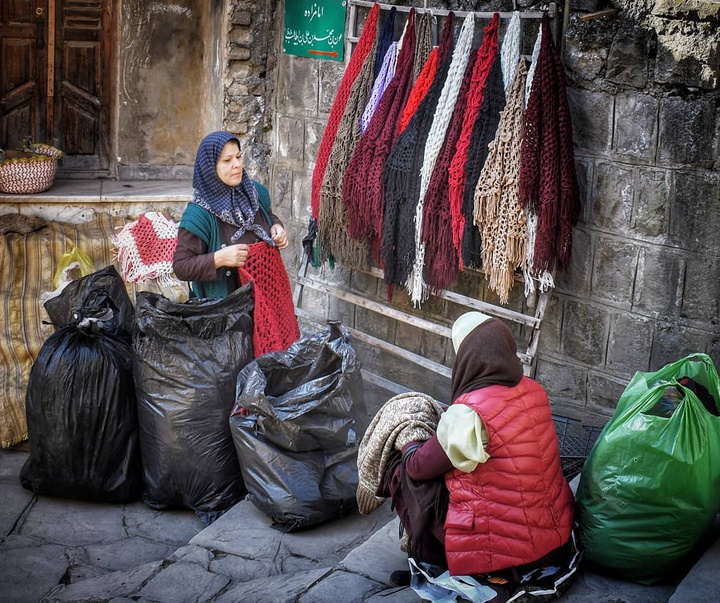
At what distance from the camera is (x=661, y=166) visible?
3.74 meters

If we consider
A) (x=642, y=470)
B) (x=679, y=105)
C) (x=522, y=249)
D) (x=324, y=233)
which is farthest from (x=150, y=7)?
(x=642, y=470)

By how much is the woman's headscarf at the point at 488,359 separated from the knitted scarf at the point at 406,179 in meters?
1.62

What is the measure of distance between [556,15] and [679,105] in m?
0.70

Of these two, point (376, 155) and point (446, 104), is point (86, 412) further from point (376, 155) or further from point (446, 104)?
point (446, 104)

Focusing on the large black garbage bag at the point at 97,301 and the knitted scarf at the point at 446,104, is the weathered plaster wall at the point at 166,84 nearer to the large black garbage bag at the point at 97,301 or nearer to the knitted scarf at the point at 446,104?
the large black garbage bag at the point at 97,301

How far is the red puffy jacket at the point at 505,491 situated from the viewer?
8.98ft

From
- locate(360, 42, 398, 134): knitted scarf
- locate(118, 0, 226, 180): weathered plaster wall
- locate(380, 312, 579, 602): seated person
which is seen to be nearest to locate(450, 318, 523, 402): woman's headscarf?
locate(380, 312, 579, 602): seated person

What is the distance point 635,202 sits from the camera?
3846 millimetres

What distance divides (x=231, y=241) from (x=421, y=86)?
1163 mm

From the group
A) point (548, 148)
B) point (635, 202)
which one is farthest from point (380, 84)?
point (635, 202)

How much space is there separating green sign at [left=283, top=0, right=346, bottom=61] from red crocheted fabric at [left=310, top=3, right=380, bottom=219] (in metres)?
0.28

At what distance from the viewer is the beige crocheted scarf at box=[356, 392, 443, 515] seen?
303cm

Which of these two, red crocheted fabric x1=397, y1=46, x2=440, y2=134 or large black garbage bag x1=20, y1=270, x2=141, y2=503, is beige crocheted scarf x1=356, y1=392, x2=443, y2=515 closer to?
large black garbage bag x1=20, y1=270, x2=141, y2=503

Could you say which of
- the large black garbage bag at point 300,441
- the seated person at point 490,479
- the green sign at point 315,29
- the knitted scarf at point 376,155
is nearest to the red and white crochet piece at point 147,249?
the green sign at point 315,29
